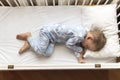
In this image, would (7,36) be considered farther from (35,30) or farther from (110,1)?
(110,1)

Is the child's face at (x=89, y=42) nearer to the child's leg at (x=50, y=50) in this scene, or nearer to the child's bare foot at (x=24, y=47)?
the child's leg at (x=50, y=50)

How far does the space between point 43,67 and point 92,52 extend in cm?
38

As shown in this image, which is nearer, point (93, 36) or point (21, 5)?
point (93, 36)

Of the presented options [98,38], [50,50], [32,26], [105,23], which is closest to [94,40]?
[98,38]

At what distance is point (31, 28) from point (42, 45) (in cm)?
17

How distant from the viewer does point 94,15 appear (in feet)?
4.86

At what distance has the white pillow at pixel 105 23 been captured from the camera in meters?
1.40

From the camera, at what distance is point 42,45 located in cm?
140

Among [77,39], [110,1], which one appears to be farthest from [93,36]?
[110,1]

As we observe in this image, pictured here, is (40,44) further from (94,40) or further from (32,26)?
(94,40)

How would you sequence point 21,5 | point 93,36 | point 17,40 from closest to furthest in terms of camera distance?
point 93,36
point 17,40
point 21,5
